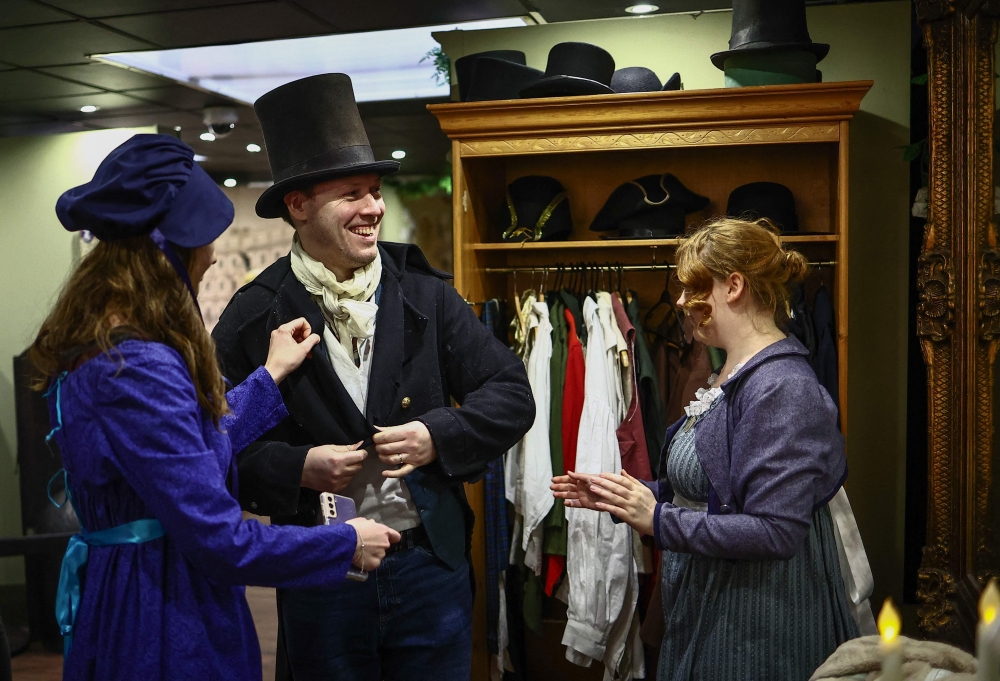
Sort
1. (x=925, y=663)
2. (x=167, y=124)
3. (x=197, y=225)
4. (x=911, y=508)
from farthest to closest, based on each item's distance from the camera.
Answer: (x=167, y=124)
(x=911, y=508)
(x=197, y=225)
(x=925, y=663)

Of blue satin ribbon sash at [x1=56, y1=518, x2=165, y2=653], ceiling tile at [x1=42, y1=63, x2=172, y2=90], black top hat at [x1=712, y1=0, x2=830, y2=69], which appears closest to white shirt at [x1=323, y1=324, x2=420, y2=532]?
blue satin ribbon sash at [x1=56, y1=518, x2=165, y2=653]

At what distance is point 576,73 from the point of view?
320cm

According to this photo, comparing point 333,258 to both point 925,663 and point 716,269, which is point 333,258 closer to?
point 716,269

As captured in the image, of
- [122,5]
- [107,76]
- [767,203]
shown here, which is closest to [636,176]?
[767,203]

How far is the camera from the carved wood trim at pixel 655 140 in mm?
3018

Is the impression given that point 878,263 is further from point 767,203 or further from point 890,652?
point 890,652

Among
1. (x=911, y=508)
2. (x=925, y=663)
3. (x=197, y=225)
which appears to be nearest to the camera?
(x=925, y=663)

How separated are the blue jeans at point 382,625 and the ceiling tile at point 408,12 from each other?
262cm

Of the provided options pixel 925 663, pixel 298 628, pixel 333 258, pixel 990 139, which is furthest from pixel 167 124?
pixel 925 663

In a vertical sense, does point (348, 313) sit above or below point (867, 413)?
above

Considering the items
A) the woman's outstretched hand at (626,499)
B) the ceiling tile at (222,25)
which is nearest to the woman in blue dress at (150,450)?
the woman's outstretched hand at (626,499)

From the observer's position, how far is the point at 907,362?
3512 millimetres

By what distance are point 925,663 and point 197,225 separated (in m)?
1.25

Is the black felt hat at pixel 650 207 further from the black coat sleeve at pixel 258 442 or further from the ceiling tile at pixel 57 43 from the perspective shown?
the ceiling tile at pixel 57 43
